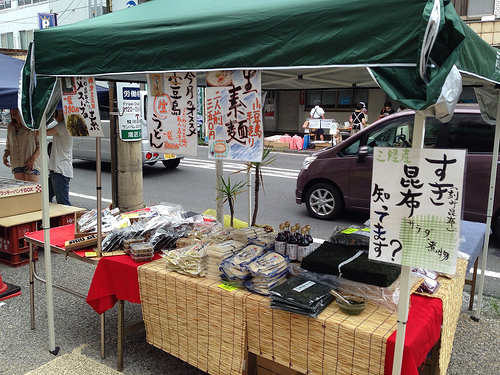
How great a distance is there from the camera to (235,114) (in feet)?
8.96

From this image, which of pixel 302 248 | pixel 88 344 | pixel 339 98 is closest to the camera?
pixel 302 248

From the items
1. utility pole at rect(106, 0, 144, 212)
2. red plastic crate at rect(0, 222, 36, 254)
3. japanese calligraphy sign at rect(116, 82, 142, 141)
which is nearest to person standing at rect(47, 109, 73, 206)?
utility pole at rect(106, 0, 144, 212)

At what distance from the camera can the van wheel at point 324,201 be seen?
725 centimetres

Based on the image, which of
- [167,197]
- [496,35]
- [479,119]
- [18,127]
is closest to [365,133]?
[479,119]

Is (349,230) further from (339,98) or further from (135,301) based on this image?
(339,98)

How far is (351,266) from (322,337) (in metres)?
0.50

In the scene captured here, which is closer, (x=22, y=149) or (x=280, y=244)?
(x=280, y=244)

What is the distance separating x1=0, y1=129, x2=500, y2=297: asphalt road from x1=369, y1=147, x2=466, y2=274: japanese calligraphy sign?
3219 millimetres

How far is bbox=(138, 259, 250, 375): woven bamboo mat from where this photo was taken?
8.95 ft

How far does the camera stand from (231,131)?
279 centimetres

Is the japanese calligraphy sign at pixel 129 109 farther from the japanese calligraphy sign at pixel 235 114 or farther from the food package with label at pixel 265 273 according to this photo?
the food package with label at pixel 265 273

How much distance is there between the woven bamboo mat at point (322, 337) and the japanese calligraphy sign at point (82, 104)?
1.85 m

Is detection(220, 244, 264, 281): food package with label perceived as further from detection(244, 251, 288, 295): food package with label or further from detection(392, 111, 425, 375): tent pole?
detection(392, 111, 425, 375): tent pole

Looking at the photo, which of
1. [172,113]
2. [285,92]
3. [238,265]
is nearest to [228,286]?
[238,265]
